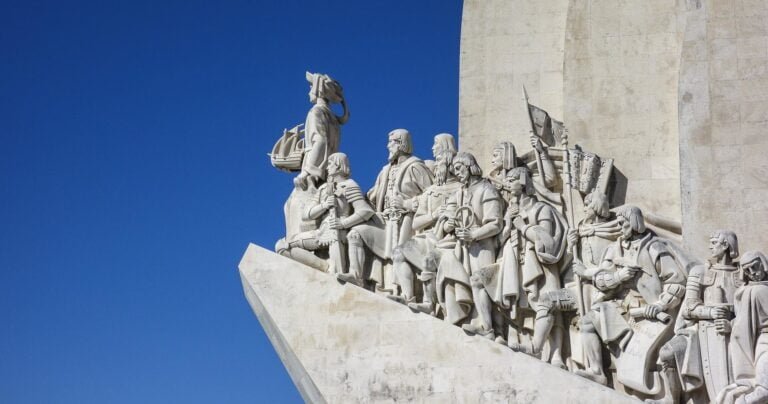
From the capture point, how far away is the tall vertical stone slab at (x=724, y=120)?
11.4m

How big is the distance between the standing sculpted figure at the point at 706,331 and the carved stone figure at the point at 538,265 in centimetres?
109

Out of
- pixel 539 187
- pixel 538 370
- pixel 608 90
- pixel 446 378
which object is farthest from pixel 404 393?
pixel 608 90

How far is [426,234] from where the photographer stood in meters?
12.3

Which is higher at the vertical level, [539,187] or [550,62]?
[550,62]

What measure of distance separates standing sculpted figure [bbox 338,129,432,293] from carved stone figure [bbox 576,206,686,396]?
2.03m

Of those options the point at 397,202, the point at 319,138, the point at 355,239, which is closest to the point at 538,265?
the point at 397,202

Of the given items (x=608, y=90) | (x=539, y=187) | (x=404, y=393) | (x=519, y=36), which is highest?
(x=519, y=36)

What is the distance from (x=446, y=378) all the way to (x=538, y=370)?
32.1 inches

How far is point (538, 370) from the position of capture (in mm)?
10992

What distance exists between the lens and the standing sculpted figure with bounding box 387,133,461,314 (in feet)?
39.1

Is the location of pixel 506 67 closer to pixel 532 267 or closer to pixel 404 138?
pixel 404 138

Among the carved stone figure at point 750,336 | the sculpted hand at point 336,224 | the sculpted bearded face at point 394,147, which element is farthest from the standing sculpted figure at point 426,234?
the carved stone figure at point 750,336

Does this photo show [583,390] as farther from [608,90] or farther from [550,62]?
[550,62]

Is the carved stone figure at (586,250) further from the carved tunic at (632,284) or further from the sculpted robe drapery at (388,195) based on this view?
the sculpted robe drapery at (388,195)
